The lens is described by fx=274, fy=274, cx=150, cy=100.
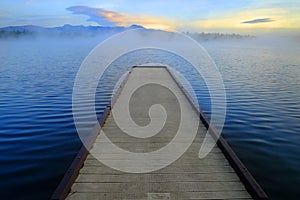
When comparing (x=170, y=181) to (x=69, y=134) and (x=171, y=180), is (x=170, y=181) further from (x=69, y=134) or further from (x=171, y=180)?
(x=69, y=134)

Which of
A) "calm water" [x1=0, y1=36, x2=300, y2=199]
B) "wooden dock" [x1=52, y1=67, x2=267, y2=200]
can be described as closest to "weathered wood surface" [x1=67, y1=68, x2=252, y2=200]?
"wooden dock" [x1=52, y1=67, x2=267, y2=200]

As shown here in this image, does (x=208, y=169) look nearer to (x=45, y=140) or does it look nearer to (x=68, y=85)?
(x=45, y=140)

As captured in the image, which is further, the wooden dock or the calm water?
the calm water

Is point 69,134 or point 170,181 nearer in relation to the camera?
point 170,181

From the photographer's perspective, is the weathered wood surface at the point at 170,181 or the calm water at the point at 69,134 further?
the calm water at the point at 69,134

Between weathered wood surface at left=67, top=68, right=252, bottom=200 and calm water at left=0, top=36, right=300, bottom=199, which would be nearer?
weathered wood surface at left=67, top=68, right=252, bottom=200

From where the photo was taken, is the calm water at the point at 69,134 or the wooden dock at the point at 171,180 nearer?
the wooden dock at the point at 171,180

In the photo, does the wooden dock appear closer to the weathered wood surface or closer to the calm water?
the weathered wood surface

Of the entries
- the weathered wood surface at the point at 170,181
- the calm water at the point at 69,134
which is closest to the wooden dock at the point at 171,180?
the weathered wood surface at the point at 170,181

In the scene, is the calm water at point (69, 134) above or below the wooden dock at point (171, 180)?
below

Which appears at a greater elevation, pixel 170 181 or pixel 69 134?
pixel 170 181

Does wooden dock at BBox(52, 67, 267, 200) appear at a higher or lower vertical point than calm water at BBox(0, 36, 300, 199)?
higher

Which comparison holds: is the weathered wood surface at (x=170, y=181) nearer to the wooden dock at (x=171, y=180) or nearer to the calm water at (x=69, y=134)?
the wooden dock at (x=171, y=180)

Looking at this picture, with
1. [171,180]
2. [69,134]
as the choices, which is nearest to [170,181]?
[171,180]
